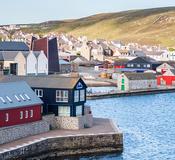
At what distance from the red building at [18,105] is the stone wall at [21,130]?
1.61 feet

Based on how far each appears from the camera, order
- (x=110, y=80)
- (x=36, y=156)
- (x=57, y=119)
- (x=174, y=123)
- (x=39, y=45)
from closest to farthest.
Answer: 1. (x=36, y=156)
2. (x=57, y=119)
3. (x=174, y=123)
4. (x=39, y=45)
5. (x=110, y=80)

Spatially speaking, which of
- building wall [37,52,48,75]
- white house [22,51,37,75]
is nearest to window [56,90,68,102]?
white house [22,51,37,75]

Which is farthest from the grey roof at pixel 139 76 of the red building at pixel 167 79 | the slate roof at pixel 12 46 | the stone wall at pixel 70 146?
the stone wall at pixel 70 146

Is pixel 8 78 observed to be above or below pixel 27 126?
above

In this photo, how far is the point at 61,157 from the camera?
43656mm

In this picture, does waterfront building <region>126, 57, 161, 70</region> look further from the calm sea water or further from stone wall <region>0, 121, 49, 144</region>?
stone wall <region>0, 121, 49, 144</region>

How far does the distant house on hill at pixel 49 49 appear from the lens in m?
108

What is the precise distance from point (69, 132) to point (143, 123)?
675 inches

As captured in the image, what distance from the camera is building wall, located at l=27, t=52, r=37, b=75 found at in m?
93.2

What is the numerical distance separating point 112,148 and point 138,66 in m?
99.2

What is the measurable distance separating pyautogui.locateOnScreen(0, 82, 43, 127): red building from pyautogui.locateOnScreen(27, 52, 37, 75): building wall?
43921 mm

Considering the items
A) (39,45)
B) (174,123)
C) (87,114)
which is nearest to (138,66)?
(39,45)

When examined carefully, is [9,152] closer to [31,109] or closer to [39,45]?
[31,109]

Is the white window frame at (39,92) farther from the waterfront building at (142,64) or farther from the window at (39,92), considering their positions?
the waterfront building at (142,64)
